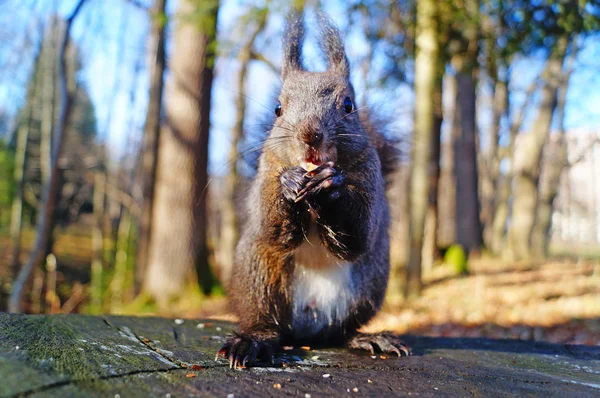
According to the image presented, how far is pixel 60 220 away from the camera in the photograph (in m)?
15.1

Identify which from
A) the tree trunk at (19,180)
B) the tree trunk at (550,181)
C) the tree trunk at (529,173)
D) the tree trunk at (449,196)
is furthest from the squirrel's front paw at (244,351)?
the tree trunk at (550,181)

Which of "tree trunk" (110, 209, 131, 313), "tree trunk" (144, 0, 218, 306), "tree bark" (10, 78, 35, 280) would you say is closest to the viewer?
"tree trunk" (144, 0, 218, 306)

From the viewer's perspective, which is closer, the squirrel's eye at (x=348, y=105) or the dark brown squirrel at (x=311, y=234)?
the dark brown squirrel at (x=311, y=234)

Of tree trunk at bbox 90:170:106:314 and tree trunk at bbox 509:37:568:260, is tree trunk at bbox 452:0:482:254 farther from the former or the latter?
tree trunk at bbox 90:170:106:314

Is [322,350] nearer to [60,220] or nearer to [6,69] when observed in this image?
[6,69]

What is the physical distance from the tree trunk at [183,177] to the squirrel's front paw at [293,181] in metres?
5.16

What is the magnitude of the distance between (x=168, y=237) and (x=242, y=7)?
3370mm

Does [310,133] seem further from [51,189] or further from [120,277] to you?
[120,277]

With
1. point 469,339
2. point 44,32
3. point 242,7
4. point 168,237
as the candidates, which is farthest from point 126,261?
point 469,339

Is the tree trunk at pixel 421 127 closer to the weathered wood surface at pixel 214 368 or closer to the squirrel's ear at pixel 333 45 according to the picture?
the squirrel's ear at pixel 333 45

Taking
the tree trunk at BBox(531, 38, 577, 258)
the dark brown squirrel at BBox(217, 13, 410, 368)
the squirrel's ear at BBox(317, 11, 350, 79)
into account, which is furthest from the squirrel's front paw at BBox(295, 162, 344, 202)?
the tree trunk at BBox(531, 38, 577, 258)

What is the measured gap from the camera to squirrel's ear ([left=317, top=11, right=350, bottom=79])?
2484 mm

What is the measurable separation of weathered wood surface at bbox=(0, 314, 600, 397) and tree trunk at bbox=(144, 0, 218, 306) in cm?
469

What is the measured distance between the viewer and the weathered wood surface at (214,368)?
45.7 inches
